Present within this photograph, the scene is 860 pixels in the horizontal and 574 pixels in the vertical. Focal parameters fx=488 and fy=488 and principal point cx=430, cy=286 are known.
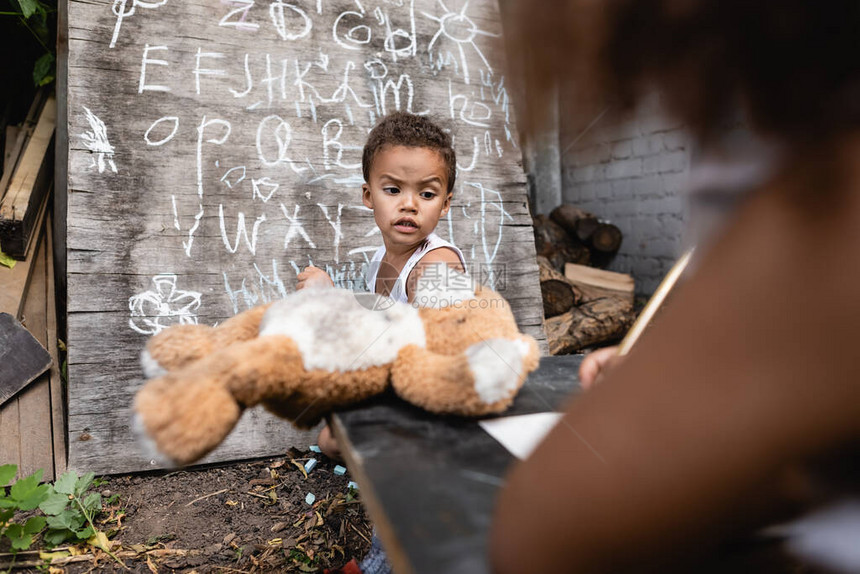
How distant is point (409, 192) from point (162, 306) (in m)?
1.10

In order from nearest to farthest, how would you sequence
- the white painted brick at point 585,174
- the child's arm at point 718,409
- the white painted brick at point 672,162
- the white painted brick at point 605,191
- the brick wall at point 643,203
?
the child's arm at point 718,409 < the white painted brick at point 672,162 < the brick wall at point 643,203 < the white painted brick at point 605,191 < the white painted brick at point 585,174

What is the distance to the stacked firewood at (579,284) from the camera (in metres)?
3.02

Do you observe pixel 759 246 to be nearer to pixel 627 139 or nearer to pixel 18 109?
pixel 627 139

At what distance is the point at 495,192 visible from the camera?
97.0 inches

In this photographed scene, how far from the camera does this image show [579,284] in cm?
355

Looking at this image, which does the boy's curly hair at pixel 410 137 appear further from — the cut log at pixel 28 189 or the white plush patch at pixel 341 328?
the cut log at pixel 28 189

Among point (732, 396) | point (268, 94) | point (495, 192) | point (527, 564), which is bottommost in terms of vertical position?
point (527, 564)

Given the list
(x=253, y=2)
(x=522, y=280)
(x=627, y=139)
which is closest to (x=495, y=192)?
(x=522, y=280)

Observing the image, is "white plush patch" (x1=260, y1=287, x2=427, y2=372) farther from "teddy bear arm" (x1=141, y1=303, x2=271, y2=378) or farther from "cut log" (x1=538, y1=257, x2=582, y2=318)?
"cut log" (x1=538, y1=257, x2=582, y2=318)

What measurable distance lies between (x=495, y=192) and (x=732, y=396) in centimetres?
219

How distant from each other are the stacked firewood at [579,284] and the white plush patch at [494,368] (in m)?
2.24

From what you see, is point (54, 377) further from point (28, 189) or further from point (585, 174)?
point (585, 174)

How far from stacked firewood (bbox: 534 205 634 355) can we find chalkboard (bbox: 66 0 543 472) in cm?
68

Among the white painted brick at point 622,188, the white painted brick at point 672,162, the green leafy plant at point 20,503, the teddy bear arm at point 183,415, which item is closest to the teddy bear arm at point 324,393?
the teddy bear arm at point 183,415
